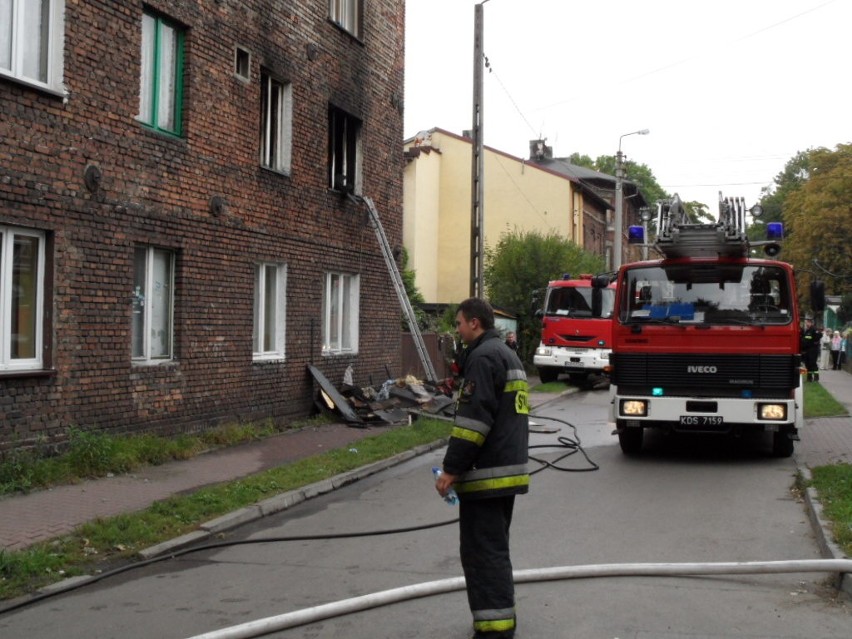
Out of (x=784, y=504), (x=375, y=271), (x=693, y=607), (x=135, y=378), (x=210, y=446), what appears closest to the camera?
(x=693, y=607)

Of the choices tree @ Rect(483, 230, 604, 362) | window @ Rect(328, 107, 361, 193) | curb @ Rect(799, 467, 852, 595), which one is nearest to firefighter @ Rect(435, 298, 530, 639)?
curb @ Rect(799, 467, 852, 595)

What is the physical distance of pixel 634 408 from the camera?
38.8 ft

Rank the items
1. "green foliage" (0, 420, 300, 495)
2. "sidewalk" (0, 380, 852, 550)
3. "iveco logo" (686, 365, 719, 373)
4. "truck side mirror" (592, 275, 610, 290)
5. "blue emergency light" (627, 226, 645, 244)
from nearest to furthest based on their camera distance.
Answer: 1. "sidewalk" (0, 380, 852, 550)
2. "green foliage" (0, 420, 300, 495)
3. "iveco logo" (686, 365, 719, 373)
4. "blue emergency light" (627, 226, 645, 244)
5. "truck side mirror" (592, 275, 610, 290)

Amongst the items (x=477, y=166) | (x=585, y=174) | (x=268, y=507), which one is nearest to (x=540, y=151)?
(x=585, y=174)

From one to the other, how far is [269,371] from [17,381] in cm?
532

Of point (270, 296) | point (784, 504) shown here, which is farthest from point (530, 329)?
point (784, 504)

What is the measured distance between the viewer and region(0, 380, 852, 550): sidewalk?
809 centimetres

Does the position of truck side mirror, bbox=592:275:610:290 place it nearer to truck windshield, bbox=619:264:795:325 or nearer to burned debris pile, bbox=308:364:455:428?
truck windshield, bbox=619:264:795:325

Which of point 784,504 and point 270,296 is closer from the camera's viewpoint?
point 784,504

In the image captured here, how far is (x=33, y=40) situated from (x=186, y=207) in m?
3.04

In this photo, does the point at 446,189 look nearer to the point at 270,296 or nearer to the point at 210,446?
the point at 270,296

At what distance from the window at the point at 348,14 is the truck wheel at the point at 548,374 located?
11835mm

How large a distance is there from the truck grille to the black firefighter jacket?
6819 mm

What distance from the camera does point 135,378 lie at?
11906mm
